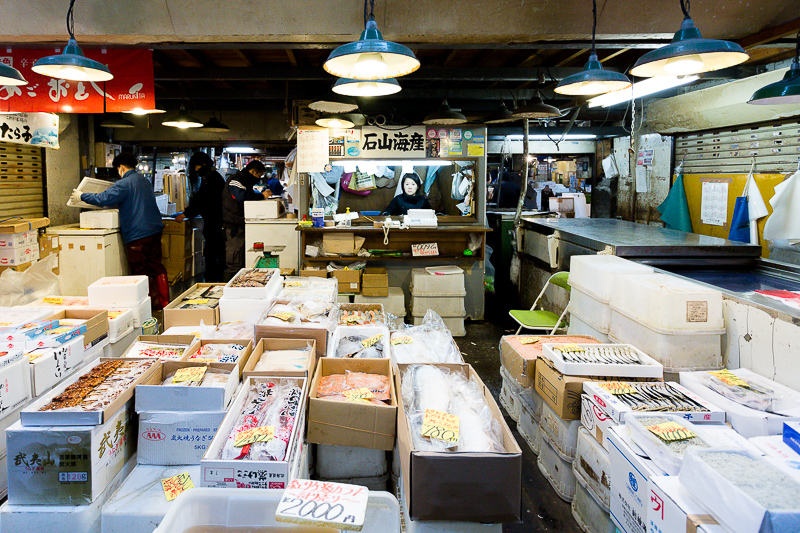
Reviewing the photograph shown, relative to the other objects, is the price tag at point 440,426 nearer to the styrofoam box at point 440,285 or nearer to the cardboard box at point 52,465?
the cardboard box at point 52,465

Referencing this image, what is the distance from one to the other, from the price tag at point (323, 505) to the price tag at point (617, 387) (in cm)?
174

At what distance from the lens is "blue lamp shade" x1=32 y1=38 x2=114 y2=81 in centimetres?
352

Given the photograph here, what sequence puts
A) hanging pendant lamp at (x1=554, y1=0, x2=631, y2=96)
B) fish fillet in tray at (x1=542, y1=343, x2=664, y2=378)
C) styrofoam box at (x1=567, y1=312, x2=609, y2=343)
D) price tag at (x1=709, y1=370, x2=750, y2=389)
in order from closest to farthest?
price tag at (x1=709, y1=370, x2=750, y2=389) → fish fillet in tray at (x1=542, y1=343, x2=664, y2=378) → hanging pendant lamp at (x1=554, y1=0, x2=631, y2=96) → styrofoam box at (x1=567, y1=312, x2=609, y2=343)

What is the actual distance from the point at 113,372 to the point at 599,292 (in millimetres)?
3277

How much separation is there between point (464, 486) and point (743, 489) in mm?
971

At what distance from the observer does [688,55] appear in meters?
3.18

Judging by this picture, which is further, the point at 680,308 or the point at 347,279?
the point at 347,279

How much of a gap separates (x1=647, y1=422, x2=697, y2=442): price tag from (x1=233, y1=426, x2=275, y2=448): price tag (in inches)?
65.6

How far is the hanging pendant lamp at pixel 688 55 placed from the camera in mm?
2951

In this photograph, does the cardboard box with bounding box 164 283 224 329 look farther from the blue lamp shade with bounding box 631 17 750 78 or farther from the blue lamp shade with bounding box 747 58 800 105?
the blue lamp shade with bounding box 747 58 800 105

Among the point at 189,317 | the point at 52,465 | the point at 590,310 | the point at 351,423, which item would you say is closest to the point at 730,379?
the point at 590,310

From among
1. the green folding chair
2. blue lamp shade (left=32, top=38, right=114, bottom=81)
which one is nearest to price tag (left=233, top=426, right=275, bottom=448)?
blue lamp shade (left=32, top=38, right=114, bottom=81)

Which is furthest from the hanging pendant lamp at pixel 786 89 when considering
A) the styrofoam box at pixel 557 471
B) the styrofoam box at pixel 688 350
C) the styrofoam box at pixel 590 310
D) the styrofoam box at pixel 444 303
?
the styrofoam box at pixel 444 303

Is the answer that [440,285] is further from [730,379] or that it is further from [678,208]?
[730,379]
